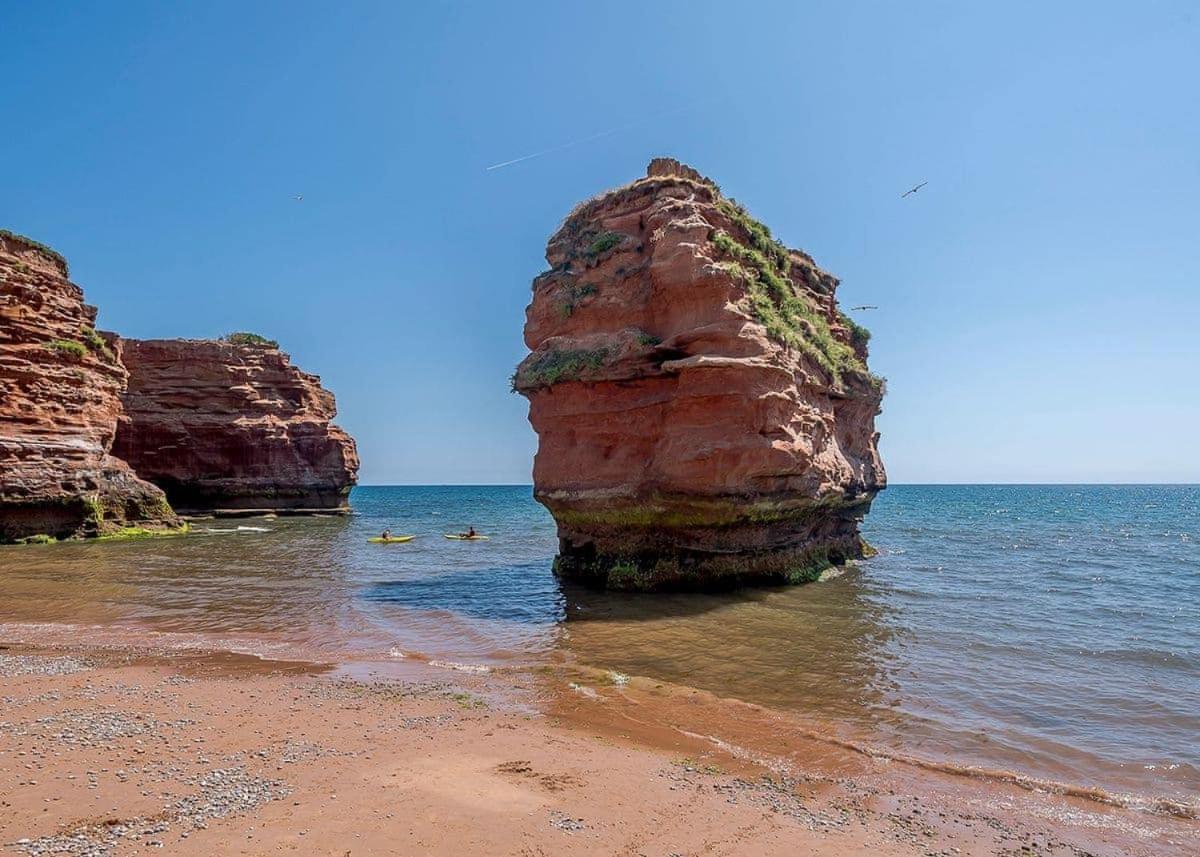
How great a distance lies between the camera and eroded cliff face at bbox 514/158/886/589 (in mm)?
14656

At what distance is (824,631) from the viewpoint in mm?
12102

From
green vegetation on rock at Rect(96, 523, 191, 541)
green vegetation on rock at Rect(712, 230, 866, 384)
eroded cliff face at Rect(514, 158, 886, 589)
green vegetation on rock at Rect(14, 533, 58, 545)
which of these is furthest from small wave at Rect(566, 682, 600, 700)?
green vegetation on rock at Rect(96, 523, 191, 541)

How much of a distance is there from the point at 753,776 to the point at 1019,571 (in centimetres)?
2019

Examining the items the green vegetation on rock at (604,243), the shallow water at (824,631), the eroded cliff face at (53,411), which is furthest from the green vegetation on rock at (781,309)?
the eroded cliff face at (53,411)

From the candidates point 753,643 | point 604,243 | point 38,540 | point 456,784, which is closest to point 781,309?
point 604,243

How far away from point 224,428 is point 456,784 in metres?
45.7

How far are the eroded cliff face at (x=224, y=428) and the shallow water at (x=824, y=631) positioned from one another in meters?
21.7

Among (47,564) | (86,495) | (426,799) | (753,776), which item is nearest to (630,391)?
(753,776)

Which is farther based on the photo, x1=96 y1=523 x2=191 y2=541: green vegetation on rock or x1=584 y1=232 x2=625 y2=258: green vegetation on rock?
x1=96 y1=523 x2=191 y2=541: green vegetation on rock

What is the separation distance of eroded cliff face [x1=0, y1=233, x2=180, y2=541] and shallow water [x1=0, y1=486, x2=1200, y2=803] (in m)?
2.76

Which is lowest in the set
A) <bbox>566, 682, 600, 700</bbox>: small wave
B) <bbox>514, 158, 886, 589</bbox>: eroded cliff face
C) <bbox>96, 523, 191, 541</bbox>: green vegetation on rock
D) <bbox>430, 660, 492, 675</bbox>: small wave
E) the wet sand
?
<bbox>96, 523, 191, 541</bbox>: green vegetation on rock

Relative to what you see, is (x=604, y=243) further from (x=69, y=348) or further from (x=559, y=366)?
(x=69, y=348)

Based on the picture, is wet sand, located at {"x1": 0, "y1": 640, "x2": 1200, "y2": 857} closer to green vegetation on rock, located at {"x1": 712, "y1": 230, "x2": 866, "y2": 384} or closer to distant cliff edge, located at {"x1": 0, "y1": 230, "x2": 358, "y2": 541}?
green vegetation on rock, located at {"x1": 712, "y1": 230, "x2": 866, "y2": 384}

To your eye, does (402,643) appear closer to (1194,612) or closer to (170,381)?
(1194,612)
